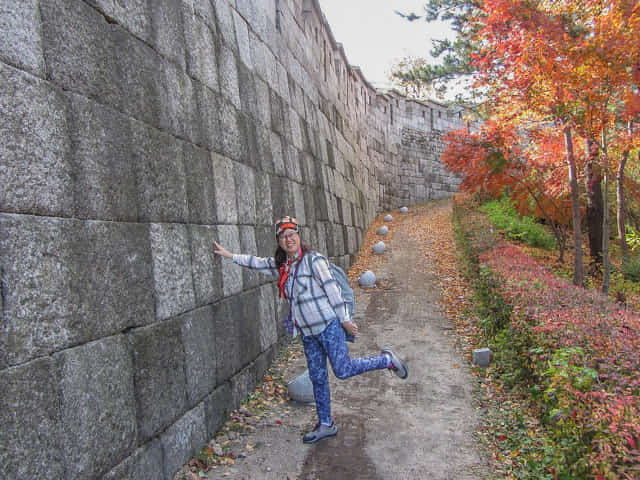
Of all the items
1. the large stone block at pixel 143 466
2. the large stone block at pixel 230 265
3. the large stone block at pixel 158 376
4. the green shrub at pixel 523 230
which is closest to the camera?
the large stone block at pixel 143 466

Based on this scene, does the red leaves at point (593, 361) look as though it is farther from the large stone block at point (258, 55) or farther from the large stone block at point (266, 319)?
the large stone block at point (258, 55)

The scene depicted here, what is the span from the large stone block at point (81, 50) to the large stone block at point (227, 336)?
200 cm

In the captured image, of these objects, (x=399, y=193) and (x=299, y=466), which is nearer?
(x=299, y=466)

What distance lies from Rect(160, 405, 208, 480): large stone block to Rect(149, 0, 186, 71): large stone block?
2.79 m

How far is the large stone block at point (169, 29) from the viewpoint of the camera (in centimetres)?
359

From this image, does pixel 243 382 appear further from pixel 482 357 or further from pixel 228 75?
pixel 228 75

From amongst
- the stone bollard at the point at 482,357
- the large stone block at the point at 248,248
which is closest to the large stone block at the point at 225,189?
the large stone block at the point at 248,248

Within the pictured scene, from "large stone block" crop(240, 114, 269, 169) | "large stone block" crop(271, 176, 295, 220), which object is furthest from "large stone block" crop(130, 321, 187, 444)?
"large stone block" crop(271, 176, 295, 220)

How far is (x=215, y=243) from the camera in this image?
4207mm

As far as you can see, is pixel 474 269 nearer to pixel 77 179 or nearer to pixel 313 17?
pixel 313 17

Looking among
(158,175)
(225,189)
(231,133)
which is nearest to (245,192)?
(225,189)

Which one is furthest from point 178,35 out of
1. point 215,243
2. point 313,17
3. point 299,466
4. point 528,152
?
point 528,152

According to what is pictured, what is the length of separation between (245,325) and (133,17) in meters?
2.90

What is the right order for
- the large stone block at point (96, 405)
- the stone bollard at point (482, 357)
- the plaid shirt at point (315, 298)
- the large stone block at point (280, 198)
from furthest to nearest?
the large stone block at point (280, 198) < the stone bollard at point (482, 357) < the plaid shirt at point (315, 298) < the large stone block at point (96, 405)
